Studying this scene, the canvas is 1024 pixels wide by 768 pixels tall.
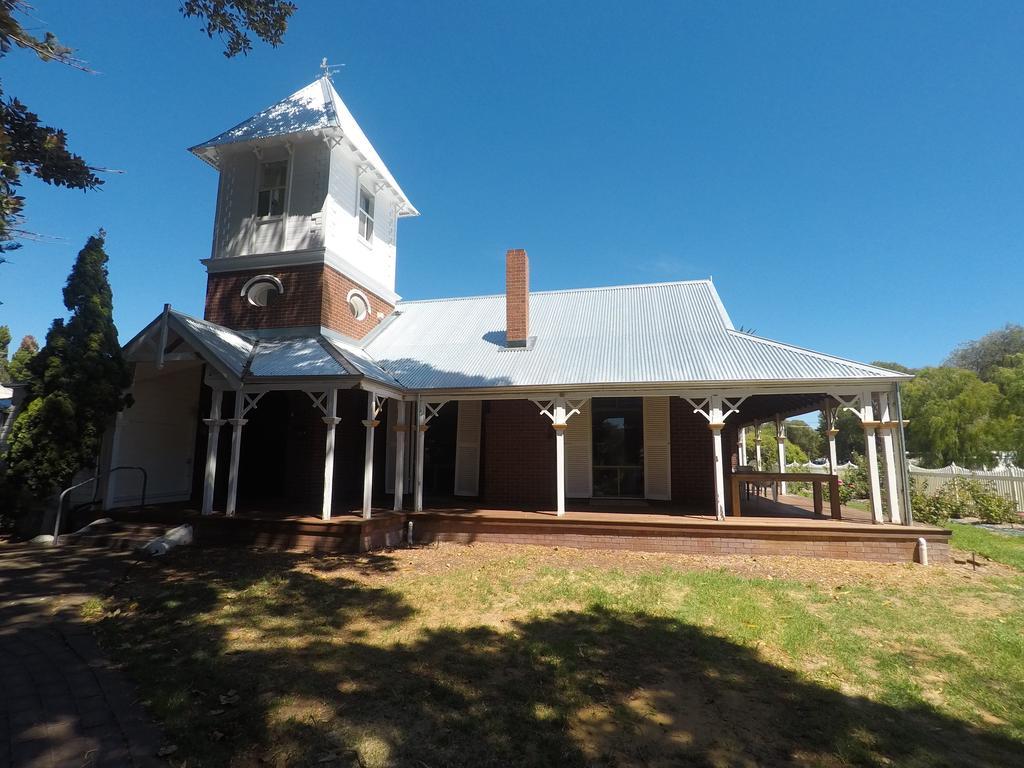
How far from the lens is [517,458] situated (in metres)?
13.0

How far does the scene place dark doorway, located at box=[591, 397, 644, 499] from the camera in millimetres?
12727

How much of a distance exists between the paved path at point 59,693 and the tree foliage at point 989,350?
217 ft

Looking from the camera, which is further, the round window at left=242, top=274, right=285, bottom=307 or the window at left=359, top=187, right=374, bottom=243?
the window at left=359, top=187, right=374, bottom=243

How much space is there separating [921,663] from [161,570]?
9426 millimetres

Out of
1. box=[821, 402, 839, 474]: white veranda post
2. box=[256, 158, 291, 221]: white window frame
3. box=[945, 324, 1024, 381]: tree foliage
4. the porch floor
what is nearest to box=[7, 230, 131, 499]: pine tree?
the porch floor

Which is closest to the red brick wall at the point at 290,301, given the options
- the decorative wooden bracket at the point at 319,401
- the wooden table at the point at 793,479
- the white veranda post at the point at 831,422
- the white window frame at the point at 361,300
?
the white window frame at the point at 361,300

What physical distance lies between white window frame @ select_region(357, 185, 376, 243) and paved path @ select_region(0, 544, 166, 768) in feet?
35.7

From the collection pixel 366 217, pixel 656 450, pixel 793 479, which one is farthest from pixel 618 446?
pixel 366 217

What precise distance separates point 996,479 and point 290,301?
22020mm

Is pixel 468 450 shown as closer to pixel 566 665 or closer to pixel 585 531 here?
pixel 585 531

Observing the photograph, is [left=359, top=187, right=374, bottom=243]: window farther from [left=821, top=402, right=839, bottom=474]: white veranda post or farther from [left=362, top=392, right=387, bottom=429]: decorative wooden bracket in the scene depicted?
[left=821, top=402, right=839, bottom=474]: white veranda post

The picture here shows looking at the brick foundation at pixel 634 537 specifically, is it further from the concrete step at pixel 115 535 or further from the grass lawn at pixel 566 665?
the grass lawn at pixel 566 665

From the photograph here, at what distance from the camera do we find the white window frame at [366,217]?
14.9 meters

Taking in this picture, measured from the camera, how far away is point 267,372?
1016cm
